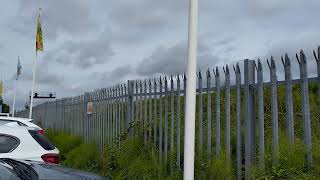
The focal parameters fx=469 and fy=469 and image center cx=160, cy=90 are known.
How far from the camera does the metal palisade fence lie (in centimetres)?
613

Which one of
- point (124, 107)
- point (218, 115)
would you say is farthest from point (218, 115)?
point (124, 107)

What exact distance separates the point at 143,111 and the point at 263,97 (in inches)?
154

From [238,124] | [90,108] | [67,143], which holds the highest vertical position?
[90,108]

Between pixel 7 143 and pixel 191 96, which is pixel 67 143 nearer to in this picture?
pixel 7 143

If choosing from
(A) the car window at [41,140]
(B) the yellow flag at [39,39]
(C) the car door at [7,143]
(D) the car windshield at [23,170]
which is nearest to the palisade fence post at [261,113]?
(D) the car windshield at [23,170]

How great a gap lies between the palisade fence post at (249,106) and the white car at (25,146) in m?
2.97

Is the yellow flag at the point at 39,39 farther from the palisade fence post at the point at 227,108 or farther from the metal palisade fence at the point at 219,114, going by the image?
the palisade fence post at the point at 227,108

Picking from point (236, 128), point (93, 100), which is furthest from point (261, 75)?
point (93, 100)

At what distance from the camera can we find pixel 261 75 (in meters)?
6.61

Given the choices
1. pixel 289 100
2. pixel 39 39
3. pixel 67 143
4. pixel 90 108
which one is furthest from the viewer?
pixel 39 39

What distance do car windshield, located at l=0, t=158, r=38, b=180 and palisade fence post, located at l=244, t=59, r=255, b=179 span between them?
3.20 metres

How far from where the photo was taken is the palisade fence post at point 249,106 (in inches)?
261

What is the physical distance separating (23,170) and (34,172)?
103 mm

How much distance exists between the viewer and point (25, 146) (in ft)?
23.7
